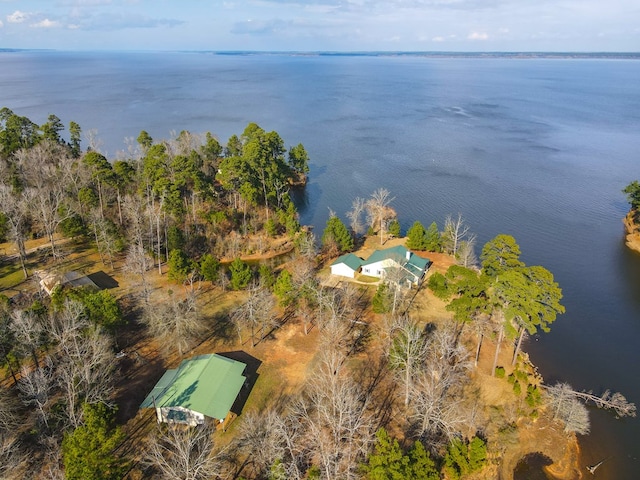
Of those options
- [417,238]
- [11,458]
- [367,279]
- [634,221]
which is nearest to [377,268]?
[367,279]

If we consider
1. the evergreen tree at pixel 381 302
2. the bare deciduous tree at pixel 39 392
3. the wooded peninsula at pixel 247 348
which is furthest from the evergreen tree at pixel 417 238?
the bare deciduous tree at pixel 39 392

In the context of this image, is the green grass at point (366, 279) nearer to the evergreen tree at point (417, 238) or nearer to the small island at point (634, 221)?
the evergreen tree at point (417, 238)

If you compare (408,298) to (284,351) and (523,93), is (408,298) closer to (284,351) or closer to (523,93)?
A: (284,351)

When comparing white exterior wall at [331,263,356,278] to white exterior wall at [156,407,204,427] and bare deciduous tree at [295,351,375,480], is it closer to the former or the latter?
bare deciduous tree at [295,351,375,480]

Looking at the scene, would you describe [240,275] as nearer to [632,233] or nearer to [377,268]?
[377,268]

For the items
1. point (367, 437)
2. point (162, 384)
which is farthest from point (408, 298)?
point (162, 384)

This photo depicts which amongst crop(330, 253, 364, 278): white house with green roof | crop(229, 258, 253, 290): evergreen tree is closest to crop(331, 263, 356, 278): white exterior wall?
crop(330, 253, 364, 278): white house with green roof
